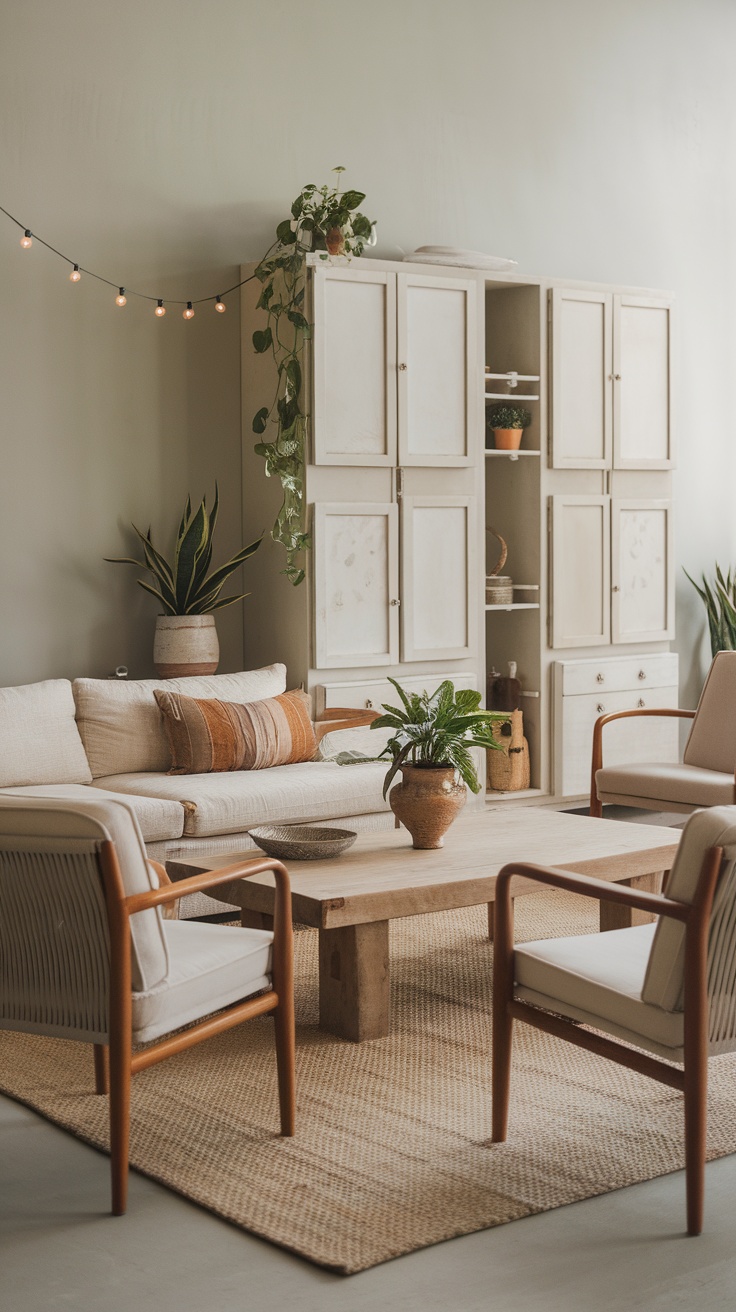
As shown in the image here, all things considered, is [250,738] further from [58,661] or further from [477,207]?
[477,207]

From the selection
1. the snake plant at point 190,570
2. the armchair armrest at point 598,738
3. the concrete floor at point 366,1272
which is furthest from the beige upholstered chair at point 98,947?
the armchair armrest at point 598,738

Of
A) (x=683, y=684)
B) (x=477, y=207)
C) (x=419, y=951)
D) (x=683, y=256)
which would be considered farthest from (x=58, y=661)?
(x=683, y=256)

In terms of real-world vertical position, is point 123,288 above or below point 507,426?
above

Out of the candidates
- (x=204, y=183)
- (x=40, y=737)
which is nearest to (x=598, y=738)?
(x=40, y=737)

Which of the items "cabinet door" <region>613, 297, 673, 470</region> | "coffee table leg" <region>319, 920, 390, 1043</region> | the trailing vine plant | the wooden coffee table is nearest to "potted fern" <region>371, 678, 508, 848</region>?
the wooden coffee table

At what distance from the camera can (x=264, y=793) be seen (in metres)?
4.62

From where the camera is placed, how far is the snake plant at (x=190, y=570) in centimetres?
537

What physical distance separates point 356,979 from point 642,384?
373 cm

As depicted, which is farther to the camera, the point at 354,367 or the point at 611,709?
the point at 611,709

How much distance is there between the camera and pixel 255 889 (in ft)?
11.5

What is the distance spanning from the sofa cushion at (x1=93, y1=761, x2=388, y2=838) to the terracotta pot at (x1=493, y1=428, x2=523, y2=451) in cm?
172

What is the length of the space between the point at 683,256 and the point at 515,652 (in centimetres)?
240

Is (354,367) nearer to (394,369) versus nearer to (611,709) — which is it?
(394,369)

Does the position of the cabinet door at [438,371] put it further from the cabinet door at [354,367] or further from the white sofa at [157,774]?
the white sofa at [157,774]
